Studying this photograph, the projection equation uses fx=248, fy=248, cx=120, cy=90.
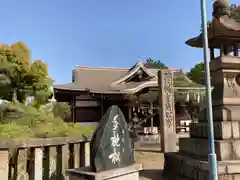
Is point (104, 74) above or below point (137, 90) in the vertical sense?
above

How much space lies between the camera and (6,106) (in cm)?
988

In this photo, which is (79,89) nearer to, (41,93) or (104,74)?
(41,93)

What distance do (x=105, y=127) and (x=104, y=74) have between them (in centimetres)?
2006

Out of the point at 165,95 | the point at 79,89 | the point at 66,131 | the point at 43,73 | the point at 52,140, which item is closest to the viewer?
the point at 52,140

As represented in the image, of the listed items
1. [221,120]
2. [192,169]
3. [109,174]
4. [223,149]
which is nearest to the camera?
[109,174]

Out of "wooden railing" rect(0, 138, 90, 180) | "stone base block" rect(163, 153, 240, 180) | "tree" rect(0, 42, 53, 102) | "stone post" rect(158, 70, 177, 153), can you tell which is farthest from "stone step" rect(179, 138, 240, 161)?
"tree" rect(0, 42, 53, 102)

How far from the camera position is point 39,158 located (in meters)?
5.04

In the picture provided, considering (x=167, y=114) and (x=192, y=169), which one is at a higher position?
(x=167, y=114)

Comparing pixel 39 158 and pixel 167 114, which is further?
pixel 167 114

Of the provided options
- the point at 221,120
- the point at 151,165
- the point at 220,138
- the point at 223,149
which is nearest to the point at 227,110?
the point at 221,120

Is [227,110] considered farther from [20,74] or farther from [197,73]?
[197,73]

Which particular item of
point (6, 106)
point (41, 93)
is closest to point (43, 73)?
point (41, 93)

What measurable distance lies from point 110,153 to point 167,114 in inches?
320

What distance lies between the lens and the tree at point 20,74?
12.8 m
